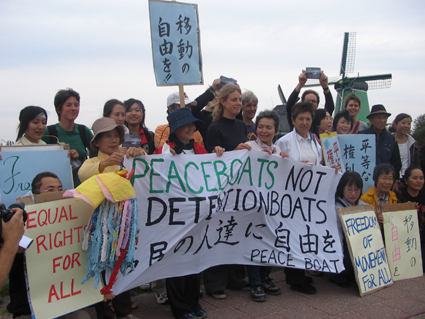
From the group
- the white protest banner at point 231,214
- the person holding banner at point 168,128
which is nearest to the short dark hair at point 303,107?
the white protest banner at point 231,214

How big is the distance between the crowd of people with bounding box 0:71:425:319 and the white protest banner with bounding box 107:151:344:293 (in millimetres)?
149

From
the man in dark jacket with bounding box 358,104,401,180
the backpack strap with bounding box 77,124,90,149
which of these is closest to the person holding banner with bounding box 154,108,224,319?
the backpack strap with bounding box 77,124,90,149

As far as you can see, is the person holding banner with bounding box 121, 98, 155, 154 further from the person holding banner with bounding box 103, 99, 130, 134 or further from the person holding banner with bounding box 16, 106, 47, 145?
the person holding banner with bounding box 16, 106, 47, 145

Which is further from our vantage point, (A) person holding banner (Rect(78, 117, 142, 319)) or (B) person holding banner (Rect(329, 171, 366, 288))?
(B) person holding banner (Rect(329, 171, 366, 288))

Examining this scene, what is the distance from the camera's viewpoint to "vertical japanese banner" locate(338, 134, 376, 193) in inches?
210

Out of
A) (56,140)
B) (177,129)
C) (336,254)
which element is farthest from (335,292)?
(56,140)

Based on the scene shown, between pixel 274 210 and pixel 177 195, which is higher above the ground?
pixel 177 195

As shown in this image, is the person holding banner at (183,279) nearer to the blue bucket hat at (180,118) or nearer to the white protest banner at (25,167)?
the blue bucket hat at (180,118)

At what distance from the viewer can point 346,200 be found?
4742mm

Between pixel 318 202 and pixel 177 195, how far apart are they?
1776mm

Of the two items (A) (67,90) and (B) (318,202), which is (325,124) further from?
(A) (67,90)

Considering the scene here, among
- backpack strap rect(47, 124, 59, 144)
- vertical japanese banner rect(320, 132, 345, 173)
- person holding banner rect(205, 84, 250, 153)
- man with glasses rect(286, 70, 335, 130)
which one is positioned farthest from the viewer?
man with glasses rect(286, 70, 335, 130)

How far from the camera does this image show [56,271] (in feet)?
9.45

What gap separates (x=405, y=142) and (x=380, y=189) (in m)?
1.48
